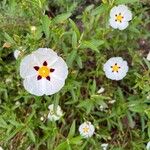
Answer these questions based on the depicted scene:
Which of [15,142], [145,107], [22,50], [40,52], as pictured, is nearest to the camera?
[40,52]

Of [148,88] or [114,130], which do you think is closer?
[148,88]

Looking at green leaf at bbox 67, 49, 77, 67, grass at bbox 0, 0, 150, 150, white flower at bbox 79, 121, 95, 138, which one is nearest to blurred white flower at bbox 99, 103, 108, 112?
grass at bbox 0, 0, 150, 150

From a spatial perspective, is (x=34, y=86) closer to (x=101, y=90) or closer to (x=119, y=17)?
(x=101, y=90)

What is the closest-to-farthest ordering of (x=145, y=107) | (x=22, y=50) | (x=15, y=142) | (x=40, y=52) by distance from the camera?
(x=40, y=52) < (x=22, y=50) < (x=145, y=107) < (x=15, y=142)

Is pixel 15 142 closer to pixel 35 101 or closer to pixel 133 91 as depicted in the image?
pixel 35 101

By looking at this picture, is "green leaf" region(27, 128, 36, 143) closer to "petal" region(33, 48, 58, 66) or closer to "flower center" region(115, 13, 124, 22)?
"petal" region(33, 48, 58, 66)

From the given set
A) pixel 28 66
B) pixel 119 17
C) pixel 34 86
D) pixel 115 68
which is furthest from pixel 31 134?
pixel 119 17

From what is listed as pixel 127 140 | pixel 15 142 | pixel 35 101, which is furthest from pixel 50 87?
pixel 127 140
